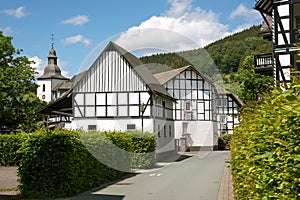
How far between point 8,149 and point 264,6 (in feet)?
56.1

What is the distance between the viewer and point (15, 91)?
3859 cm

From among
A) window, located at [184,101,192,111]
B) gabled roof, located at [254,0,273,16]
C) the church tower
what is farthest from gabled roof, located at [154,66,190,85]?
the church tower

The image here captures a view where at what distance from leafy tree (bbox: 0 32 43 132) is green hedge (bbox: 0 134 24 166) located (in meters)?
11.1

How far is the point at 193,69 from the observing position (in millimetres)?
44531

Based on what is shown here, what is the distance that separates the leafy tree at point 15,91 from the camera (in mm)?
37500

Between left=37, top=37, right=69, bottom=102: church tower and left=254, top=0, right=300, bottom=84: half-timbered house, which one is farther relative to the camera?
left=37, top=37, right=69, bottom=102: church tower

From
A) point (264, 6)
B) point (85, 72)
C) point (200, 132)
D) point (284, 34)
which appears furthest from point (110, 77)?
point (200, 132)

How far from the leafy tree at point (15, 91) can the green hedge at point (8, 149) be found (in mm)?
11150

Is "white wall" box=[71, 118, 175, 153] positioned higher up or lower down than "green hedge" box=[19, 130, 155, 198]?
higher up

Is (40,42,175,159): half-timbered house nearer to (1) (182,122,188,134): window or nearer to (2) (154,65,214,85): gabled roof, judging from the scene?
(2) (154,65,214,85): gabled roof

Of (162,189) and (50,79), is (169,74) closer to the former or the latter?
(162,189)

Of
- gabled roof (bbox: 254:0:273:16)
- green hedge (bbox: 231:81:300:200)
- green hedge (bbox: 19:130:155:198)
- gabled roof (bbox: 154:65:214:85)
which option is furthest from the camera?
gabled roof (bbox: 154:65:214:85)

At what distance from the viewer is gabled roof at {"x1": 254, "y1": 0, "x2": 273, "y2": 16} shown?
80.1 feet

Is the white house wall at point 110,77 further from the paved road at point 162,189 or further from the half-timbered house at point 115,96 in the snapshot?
the paved road at point 162,189
